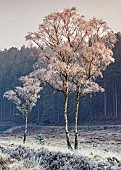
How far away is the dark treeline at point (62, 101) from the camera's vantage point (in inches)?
3150

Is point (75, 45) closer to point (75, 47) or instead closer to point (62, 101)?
point (75, 47)

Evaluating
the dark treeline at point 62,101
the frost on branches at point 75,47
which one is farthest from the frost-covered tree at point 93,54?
the dark treeline at point 62,101

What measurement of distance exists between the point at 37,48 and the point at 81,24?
14.1ft

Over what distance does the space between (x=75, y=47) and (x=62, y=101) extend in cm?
6967

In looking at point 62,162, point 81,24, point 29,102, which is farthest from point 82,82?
point 29,102

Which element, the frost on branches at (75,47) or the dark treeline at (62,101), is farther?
the dark treeline at (62,101)

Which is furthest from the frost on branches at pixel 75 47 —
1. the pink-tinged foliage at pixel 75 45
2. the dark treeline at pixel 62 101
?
the dark treeline at pixel 62 101

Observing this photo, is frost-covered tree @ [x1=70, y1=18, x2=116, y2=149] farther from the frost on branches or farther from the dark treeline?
the dark treeline

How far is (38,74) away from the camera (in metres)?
28.9

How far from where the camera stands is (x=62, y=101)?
3841 inches

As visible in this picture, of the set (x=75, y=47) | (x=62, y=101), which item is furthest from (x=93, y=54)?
(x=62, y=101)

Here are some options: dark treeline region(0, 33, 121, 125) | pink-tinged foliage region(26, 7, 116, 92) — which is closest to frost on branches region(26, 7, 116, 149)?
pink-tinged foliage region(26, 7, 116, 92)

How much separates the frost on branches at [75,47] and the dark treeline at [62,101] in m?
47.4

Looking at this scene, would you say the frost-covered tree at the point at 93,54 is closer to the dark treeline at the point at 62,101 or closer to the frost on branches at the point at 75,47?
the frost on branches at the point at 75,47
